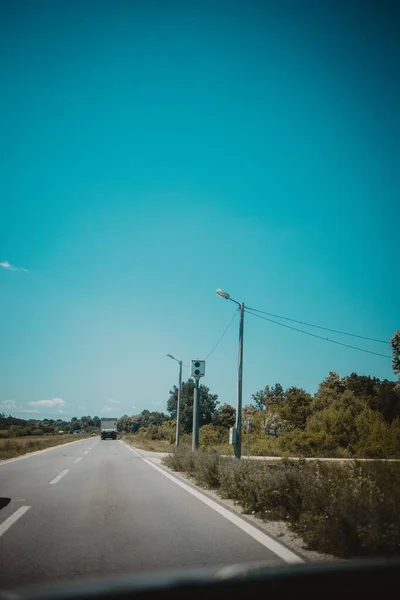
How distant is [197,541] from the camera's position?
5512 millimetres

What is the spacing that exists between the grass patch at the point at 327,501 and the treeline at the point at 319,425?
11405mm

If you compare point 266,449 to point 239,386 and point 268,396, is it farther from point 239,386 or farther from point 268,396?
point 268,396

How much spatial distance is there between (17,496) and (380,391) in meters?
54.1

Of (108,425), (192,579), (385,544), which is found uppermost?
(192,579)

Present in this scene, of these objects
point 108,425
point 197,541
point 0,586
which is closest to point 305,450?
point 197,541

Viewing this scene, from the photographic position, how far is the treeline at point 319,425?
1142 inches

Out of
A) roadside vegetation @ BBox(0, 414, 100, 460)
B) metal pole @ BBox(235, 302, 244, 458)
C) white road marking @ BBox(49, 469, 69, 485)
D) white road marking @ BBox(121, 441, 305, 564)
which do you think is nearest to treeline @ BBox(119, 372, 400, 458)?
metal pole @ BBox(235, 302, 244, 458)

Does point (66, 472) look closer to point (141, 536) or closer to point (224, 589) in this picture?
point (141, 536)

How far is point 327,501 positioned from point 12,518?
5.44 meters

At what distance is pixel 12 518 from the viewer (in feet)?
22.6

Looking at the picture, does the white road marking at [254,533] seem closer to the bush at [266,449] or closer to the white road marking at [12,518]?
the white road marking at [12,518]

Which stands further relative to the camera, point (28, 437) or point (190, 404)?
point (28, 437)

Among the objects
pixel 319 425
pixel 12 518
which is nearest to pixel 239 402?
pixel 12 518

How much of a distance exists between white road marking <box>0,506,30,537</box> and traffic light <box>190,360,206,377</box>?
36.8ft
